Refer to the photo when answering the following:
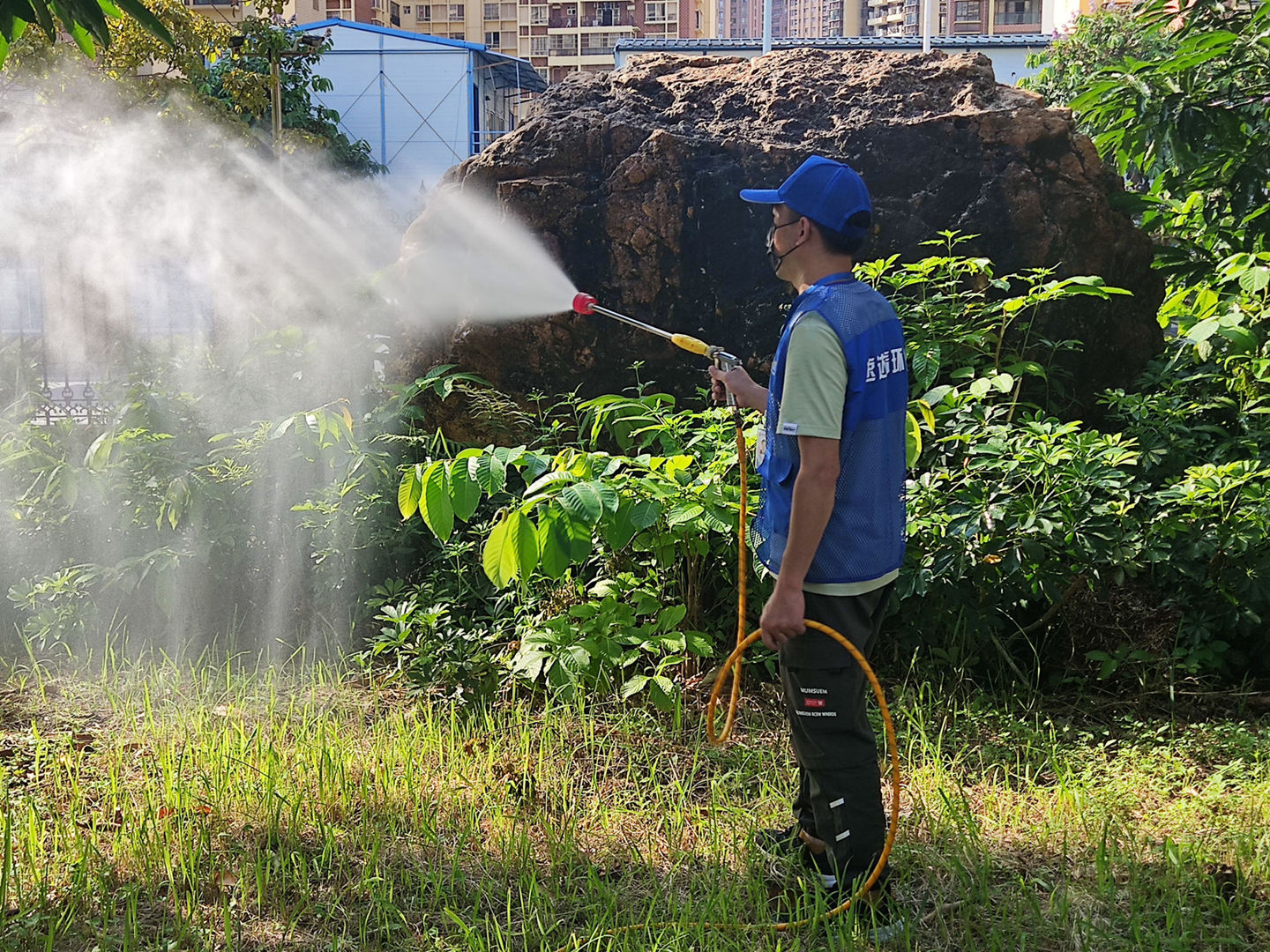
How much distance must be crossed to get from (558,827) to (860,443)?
4.54 ft

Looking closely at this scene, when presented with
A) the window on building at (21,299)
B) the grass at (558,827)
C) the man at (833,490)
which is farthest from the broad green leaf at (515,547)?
the window on building at (21,299)

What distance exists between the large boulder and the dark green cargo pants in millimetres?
2660

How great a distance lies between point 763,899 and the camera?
8.96ft

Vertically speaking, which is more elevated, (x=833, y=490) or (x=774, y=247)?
(x=774, y=247)

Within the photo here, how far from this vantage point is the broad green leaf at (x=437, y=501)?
3771 millimetres

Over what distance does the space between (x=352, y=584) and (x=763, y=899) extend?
2544 millimetres

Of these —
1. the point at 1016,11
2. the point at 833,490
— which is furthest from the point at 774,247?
the point at 1016,11

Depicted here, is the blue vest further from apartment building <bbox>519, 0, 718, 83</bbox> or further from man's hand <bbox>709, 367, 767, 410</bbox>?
apartment building <bbox>519, 0, 718, 83</bbox>

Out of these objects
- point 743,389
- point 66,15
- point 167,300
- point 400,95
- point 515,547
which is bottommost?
point 515,547

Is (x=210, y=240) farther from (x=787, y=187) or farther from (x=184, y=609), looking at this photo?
(x=787, y=187)

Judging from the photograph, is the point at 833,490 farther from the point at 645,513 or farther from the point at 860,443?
the point at 645,513

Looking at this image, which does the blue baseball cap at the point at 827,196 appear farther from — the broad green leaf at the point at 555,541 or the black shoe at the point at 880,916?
the black shoe at the point at 880,916

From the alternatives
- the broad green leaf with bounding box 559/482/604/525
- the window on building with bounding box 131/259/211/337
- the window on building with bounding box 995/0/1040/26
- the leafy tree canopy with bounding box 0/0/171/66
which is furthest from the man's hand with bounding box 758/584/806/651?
the window on building with bounding box 995/0/1040/26

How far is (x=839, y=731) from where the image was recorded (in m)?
2.66
